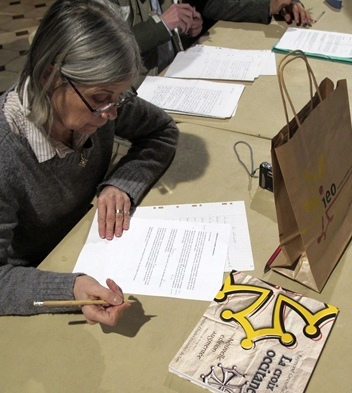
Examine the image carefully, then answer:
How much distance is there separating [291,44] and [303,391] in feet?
4.84

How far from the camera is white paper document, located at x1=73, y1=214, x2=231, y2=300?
0.97 meters

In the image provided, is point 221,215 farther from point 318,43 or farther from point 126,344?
point 318,43

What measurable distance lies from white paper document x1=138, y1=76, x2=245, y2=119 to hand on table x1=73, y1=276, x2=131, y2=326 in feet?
2.56

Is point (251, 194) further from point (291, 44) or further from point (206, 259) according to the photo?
point (291, 44)

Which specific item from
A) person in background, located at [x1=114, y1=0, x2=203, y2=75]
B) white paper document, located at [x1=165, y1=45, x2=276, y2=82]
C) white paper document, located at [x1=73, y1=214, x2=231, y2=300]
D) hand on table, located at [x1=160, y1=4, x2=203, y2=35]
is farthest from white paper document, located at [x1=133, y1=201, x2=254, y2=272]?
hand on table, located at [x1=160, y1=4, x2=203, y2=35]

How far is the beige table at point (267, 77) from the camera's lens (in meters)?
1.46

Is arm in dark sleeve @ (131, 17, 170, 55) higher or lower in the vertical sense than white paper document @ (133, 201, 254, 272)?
higher

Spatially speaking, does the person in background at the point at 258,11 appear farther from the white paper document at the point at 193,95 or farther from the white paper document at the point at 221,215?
the white paper document at the point at 221,215

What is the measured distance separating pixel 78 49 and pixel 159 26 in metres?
0.92

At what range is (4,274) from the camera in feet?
3.16

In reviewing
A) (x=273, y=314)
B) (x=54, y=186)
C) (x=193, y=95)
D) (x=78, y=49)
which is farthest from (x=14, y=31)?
(x=273, y=314)

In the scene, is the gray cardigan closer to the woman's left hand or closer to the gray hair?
the woman's left hand

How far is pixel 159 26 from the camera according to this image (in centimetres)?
175

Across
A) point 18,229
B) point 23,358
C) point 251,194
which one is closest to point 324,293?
point 251,194
